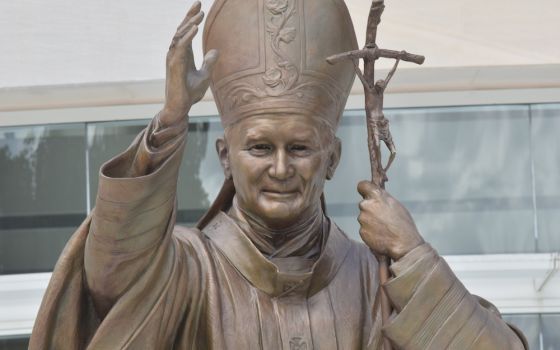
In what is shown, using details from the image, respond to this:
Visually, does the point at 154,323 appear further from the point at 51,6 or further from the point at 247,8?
the point at 51,6

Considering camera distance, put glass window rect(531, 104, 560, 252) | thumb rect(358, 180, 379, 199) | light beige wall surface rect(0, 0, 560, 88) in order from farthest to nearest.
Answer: glass window rect(531, 104, 560, 252) → light beige wall surface rect(0, 0, 560, 88) → thumb rect(358, 180, 379, 199)

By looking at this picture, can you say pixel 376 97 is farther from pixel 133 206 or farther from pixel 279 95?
pixel 133 206

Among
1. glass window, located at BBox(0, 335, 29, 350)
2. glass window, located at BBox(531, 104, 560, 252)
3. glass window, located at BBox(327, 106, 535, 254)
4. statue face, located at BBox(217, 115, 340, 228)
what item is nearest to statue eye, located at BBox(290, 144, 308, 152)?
statue face, located at BBox(217, 115, 340, 228)

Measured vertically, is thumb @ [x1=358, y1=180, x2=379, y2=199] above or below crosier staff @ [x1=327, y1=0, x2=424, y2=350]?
below

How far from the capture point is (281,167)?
5.86m

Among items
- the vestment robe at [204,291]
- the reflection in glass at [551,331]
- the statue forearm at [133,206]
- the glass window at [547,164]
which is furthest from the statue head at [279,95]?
the glass window at [547,164]

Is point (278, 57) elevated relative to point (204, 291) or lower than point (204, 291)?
elevated

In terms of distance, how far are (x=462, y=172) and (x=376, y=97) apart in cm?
761

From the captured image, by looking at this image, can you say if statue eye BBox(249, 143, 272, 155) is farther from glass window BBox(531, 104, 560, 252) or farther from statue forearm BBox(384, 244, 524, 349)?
glass window BBox(531, 104, 560, 252)

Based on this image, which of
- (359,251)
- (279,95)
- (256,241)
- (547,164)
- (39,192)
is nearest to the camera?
(279,95)

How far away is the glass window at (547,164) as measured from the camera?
13539 mm

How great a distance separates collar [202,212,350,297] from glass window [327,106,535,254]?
7.16 meters

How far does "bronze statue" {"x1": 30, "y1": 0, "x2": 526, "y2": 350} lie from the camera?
568 cm

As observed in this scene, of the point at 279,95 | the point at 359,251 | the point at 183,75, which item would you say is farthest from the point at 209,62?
the point at 359,251
